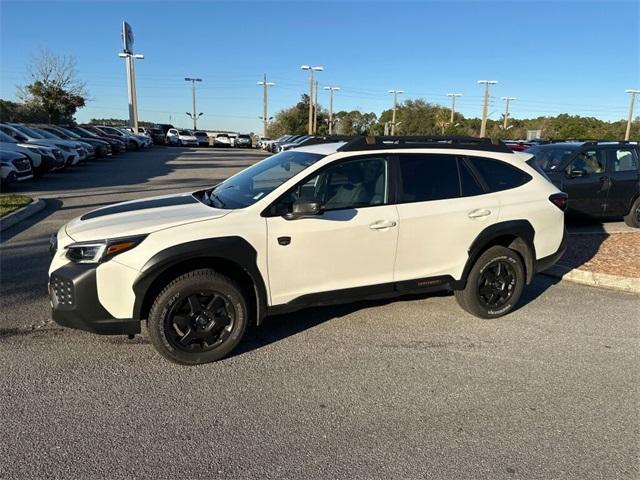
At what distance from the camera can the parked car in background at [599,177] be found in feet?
28.0

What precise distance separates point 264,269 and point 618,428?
264cm

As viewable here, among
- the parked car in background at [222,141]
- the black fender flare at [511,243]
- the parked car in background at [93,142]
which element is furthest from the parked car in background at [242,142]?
the black fender flare at [511,243]

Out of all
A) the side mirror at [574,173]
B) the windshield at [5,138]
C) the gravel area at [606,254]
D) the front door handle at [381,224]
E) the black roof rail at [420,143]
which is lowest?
the gravel area at [606,254]

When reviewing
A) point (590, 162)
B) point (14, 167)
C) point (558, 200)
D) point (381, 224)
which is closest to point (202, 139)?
point (14, 167)

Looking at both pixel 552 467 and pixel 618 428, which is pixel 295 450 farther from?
pixel 618 428

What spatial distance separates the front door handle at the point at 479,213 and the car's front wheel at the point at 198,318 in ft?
7.47

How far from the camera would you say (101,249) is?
334 cm

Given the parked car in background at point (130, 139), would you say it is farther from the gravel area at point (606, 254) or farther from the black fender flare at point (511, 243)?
the black fender flare at point (511, 243)

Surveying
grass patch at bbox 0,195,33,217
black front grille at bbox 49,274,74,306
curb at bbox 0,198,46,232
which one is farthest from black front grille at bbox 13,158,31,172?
black front grille at bbox 49,274,74,306

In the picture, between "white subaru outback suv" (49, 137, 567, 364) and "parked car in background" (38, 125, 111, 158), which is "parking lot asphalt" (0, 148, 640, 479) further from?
"parked car in background" (38, 125, 111, 158)

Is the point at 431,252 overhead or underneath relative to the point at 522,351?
overhead

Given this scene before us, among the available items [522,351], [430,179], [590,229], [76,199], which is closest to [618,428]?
[522,351]

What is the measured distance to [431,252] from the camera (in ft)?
14.1

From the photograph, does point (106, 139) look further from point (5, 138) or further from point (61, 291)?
point (61, 291)
